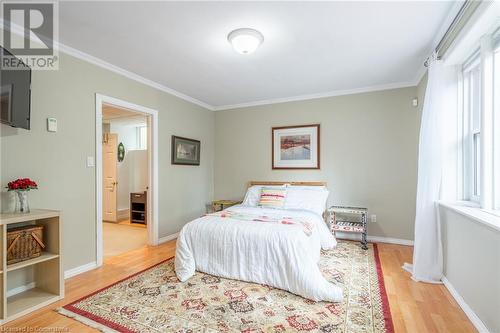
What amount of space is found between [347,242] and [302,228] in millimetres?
1667

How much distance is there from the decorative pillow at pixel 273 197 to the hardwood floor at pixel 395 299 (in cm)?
155

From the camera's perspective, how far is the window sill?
1.63m

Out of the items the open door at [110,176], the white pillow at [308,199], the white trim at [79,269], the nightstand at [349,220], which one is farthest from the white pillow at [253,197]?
the open door at [110,176]

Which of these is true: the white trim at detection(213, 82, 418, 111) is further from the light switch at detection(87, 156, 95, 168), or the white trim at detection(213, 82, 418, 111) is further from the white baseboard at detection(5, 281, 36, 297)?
the white baseboard at detection(5, 281, 36, 297)

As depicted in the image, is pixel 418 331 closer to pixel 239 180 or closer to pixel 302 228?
pixel 302 228

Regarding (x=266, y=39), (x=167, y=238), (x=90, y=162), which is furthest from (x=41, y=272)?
(x=266, y=39)

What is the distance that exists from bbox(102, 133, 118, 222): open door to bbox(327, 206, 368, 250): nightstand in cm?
472

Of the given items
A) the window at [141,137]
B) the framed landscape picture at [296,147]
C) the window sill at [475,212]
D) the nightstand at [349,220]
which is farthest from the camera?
the window at [141,137]

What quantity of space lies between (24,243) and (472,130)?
166 inches

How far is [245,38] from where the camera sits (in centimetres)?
235

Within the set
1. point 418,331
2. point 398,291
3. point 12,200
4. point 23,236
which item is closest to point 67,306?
point 23,236

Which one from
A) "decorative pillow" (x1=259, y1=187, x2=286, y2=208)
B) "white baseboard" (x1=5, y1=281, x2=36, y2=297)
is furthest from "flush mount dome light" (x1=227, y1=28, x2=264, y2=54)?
"white baseboard" (x1=5, y1=281, x2=36, y2=297)

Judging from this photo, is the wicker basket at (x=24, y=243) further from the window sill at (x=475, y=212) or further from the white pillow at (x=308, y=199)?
the window sill at (x=475, y=212)

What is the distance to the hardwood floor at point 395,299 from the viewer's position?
1.84 m
